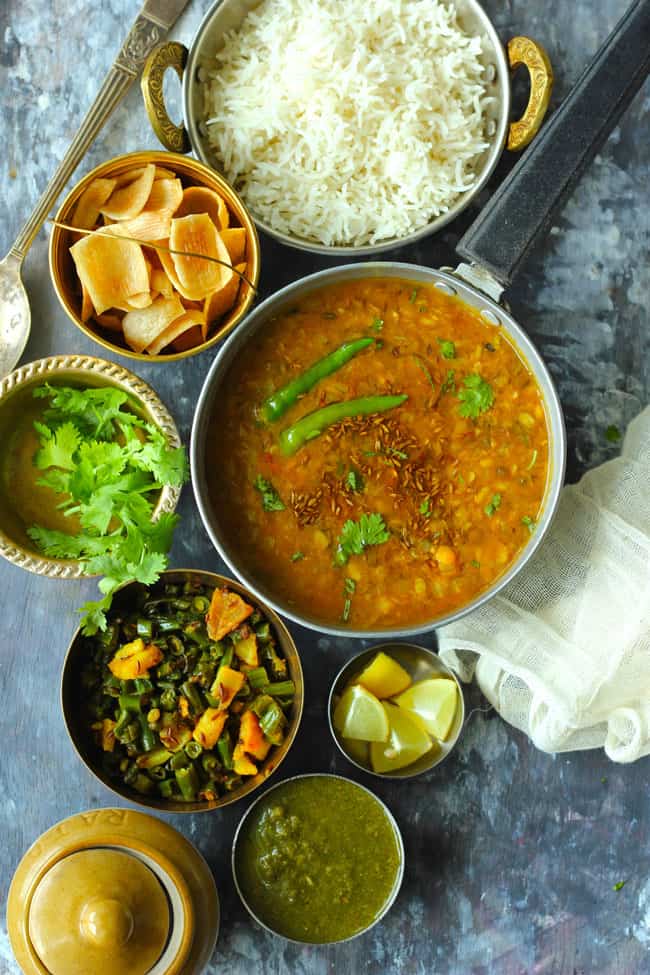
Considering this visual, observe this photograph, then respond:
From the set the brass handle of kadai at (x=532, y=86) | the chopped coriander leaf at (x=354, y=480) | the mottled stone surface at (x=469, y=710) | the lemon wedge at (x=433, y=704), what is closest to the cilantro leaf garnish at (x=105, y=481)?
the mottled stone surface at (x=469, y=710)

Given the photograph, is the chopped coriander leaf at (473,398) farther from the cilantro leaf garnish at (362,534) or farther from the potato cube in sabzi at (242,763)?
the potato cube in sabzi at (242,763)

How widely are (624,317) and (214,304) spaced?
3.87ft

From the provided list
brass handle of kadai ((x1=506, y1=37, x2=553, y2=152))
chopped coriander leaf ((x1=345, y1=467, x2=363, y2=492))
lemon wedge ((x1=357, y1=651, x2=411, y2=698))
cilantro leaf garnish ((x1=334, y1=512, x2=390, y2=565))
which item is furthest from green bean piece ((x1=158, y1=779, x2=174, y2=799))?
brass handle of kadai ((x1=506, y1=37, x2=553, y2=152))

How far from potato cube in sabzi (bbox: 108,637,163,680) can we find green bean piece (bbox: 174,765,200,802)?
0.28m

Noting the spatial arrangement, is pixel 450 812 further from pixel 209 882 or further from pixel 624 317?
pixel 624 317

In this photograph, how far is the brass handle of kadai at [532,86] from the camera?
2.28 meters

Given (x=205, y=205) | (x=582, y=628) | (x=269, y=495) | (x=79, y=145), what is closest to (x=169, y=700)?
(x=269, y=495)

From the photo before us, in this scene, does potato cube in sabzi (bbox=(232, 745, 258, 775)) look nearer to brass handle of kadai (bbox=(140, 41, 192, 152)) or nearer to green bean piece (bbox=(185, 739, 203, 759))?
green bean piece (bbox=(185, 739, 203, 759))

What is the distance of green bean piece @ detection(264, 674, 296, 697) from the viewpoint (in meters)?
2.43

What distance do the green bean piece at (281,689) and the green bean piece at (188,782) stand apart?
0.29 metres

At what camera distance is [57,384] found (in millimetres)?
2461

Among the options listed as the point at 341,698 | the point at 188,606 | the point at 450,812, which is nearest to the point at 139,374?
the point at 188,606

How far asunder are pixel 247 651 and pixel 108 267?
109 centimetres

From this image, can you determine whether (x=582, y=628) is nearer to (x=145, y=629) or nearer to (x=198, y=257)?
(x=145, y=629)
